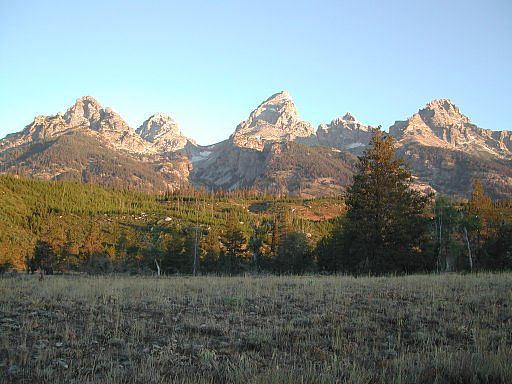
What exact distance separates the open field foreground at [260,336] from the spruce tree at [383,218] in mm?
13621

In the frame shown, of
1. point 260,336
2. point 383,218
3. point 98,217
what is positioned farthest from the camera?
point 98,217

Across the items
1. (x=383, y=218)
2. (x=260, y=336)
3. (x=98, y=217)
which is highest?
(x=98, y=217)

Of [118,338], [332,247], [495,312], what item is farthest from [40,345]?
[332,247]

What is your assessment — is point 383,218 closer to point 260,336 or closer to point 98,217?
point 260,336

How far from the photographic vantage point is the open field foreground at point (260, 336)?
5.34 meters

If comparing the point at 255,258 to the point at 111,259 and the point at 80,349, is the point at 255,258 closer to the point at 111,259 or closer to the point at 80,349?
the point at 111,259

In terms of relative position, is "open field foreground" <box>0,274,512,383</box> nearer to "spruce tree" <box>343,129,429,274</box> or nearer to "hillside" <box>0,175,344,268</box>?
"spruce tree" <box>343,129,429,274</box>

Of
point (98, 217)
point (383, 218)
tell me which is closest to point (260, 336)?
point (383, 218)

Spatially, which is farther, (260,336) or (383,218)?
(383,218)

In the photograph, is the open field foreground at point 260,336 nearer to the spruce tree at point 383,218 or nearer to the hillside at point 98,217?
the spruce tree at point 383,218

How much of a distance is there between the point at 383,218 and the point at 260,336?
20868 millimetres

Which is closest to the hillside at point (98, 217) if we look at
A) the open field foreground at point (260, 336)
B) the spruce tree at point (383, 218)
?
the spruce tree at point (383, 218)

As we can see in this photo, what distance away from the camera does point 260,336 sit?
762 centimetres

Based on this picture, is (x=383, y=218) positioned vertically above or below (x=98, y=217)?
below
